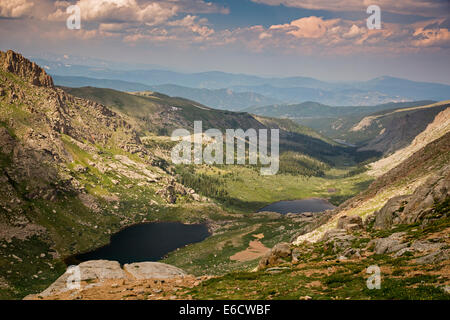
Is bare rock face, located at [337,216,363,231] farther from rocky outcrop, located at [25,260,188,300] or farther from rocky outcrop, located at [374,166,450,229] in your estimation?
rocky outcrop, located at [25,260,188,300]

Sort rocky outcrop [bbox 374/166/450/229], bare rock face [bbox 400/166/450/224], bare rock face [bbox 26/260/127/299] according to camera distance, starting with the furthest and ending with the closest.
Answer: bare rock face [bbox 26/260/127/299] → rocky outcrop [bbox 374/166/450/229] → bare rock face [bbox 400/166/450/224]

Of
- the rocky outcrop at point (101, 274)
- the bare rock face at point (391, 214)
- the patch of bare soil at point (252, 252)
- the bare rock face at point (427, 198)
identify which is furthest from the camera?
the patch of bare soil at point (252, 252)

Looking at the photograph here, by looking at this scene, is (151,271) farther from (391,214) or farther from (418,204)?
(418,204)

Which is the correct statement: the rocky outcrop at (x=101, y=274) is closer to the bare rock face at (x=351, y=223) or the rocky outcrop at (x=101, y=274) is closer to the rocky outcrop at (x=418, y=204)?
the bare rock face at (x=351, y=223)

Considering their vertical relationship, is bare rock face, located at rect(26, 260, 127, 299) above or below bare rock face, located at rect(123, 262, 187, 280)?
above

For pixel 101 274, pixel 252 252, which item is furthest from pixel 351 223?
pixel 252 252

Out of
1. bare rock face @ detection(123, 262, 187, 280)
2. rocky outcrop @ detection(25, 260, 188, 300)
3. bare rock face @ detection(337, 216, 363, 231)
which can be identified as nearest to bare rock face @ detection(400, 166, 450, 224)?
bare rock face @ detection(337, 216, 363, 231)

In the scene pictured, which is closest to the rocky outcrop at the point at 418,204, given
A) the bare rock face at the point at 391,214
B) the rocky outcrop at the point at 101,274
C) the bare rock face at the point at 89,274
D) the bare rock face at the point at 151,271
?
the bare rock face at the point at 391,214
